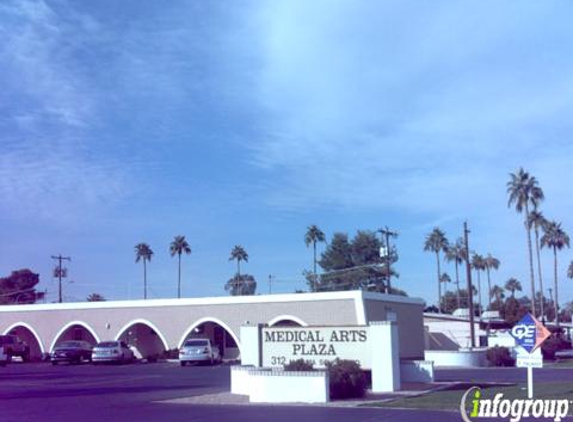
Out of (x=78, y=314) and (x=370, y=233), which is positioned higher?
(x=370, y=233)

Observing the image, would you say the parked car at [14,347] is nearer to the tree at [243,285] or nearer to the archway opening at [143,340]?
the archway opening at [143,340]

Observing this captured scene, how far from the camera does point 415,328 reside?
4838 cm

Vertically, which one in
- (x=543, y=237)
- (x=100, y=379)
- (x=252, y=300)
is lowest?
(x=100, y=379)

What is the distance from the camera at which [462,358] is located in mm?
40500

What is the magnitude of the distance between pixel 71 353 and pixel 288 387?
3105 cm

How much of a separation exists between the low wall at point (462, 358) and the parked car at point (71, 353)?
21.6 m

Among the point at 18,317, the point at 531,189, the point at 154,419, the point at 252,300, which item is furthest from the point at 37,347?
the point at 154,419

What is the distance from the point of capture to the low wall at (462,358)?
4034 cm

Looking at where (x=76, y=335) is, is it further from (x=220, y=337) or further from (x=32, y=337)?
(x=220, y=337)

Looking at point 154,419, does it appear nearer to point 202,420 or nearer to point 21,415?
point 202,420

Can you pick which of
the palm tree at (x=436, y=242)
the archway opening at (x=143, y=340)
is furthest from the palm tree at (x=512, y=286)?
the archway opening at (x=143, y=340)

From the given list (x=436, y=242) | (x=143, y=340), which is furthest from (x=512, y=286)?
(x=143, y=340)

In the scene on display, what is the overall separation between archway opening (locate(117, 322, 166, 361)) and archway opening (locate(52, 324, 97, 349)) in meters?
3.06

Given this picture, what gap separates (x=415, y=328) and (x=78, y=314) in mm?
23336
